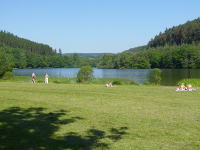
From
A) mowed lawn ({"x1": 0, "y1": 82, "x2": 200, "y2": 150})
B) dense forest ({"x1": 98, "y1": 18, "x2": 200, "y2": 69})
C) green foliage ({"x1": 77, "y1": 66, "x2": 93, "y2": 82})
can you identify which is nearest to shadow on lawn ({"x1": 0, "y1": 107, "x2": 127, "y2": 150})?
mowed lawn ({"x1": 0, "y1": 82, "x2": 200, "y2": 150})

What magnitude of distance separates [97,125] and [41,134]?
199cm

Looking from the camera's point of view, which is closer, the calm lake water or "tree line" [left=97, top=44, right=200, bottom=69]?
the calm lake water

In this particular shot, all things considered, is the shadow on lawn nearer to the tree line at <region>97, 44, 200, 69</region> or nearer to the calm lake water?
the calm lake water

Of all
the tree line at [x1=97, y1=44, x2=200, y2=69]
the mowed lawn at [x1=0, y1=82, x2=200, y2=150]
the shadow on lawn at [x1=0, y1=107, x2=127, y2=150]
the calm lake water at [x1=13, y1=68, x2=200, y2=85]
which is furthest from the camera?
the tree line at [x1=97, y1=44, x2=200, y2=69]

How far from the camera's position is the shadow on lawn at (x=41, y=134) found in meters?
7.41

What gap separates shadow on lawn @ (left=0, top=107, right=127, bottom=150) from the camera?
24.3ft

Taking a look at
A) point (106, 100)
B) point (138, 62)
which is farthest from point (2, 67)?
point (138, 62)

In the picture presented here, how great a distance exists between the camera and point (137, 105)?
45.1 ft

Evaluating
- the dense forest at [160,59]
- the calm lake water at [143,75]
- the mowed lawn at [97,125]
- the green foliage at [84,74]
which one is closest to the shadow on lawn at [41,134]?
the mowed lawn at [97,125]

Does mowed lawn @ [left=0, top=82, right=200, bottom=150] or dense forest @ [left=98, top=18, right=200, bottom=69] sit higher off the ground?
dense forest @ [left=98, top=18, right=200, bottom=69]

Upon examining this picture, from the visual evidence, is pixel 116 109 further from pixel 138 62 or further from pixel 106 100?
pixel 138 62

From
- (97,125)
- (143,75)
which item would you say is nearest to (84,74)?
(143,75)

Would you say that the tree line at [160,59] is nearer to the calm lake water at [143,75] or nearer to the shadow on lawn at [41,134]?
the calm lake water at [143,75]

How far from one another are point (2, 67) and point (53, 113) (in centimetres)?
5954
